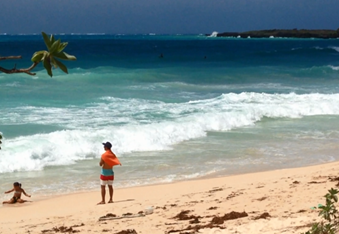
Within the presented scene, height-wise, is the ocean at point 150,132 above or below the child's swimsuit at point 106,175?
above

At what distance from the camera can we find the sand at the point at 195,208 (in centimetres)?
648

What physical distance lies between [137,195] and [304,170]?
3.61 m

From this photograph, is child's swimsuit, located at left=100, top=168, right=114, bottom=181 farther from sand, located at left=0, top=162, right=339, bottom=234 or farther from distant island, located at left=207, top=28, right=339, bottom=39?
distant island, located at left=207, top=28, right=339, bottom=39

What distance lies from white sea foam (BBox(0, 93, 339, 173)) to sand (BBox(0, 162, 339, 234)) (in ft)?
10.6

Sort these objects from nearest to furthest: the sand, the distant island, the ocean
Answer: the sand < the ocean < the distant island

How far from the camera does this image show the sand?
6484 millimetres

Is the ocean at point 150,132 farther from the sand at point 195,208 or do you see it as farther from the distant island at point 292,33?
the distant island at point 292,33

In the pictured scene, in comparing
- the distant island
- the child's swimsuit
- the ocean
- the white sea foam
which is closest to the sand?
the child's swimsuit

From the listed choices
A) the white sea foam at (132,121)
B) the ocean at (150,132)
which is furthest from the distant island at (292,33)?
the white sea foam at (132,121)

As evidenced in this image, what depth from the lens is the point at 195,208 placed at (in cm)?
777

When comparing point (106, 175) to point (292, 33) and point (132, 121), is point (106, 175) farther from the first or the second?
point (292, 33)

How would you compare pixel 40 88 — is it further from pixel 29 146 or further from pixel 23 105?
pixel 29 146

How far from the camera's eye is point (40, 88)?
1025 inches

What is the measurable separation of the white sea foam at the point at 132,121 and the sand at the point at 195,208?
3224mm
